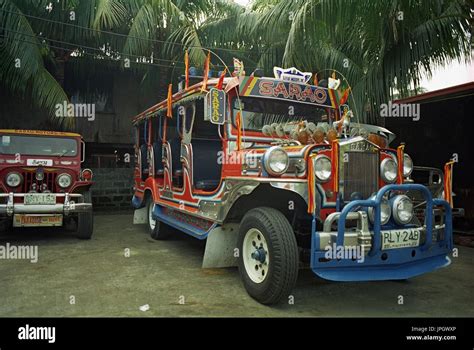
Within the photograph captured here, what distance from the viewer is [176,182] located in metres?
6.63

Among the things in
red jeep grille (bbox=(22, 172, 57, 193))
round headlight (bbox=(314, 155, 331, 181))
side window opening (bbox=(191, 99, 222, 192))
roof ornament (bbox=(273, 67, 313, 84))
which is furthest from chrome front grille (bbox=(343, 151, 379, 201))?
red jeep grille (bbox=(22, 172, 57, 193))

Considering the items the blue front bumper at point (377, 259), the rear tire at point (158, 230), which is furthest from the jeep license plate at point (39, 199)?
the blue front bumper at point (377, 259)

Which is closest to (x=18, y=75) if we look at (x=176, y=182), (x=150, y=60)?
(x=150, y=60)

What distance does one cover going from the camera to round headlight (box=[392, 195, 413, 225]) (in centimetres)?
365

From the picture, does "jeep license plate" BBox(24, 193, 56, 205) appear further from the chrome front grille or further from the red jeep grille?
the chrome front grille

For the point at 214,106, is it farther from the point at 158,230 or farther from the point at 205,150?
the point at 158,230

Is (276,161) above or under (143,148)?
under

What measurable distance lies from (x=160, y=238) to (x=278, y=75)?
3760 mm

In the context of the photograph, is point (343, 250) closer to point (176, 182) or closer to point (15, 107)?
point (176, 182)

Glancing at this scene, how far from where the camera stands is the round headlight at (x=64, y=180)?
6942mm

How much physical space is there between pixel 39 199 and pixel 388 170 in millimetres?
5384

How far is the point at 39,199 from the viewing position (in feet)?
21.1

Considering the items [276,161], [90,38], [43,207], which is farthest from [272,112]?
[90,38]

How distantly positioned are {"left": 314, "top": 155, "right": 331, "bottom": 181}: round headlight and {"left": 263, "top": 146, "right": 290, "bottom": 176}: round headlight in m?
0.28
